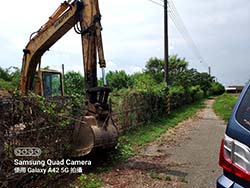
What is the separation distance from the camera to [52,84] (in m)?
14.3

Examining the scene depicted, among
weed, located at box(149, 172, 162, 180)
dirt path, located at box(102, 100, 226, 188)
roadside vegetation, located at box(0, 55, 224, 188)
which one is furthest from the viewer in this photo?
roadside vegetation, located at box(0, 55, 224, 188)

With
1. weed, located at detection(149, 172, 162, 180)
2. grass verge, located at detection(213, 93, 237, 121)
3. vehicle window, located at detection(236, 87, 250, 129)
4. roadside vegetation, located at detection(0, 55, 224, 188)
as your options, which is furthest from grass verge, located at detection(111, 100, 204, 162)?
grass verge, located at detection(213, 93, 237, 121)

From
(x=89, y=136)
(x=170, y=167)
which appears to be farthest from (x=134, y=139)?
(x=89, y=136)

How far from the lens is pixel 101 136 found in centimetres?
729

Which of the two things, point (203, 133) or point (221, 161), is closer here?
point (221, 161)

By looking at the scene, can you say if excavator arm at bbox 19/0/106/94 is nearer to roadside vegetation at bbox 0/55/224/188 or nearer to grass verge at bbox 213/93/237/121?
roadside vegetation at bbox 0/55/224/188

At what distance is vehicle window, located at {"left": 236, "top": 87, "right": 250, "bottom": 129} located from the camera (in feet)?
9.50

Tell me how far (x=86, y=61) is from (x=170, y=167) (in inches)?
125

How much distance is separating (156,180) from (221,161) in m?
3.72

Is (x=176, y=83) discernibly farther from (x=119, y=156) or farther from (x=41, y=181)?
(x=41, y=181)

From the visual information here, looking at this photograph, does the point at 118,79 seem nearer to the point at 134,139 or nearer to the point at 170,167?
the point at 134,139

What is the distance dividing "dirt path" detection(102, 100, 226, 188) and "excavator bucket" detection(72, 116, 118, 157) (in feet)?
2.06

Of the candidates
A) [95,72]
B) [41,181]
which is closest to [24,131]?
[41,181]

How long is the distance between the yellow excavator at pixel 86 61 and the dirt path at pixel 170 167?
822 millimetres
